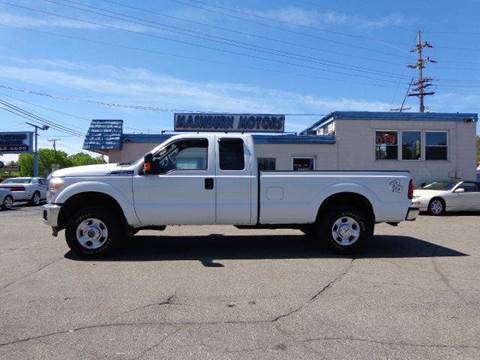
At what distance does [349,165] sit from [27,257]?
17.2 m

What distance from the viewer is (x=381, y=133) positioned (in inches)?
911

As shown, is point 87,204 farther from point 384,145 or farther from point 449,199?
point 384,145

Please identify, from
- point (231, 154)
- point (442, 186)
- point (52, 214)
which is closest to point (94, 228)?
point (52, 214)

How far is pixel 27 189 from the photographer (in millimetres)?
25547

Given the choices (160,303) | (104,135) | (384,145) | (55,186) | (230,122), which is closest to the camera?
(160,303)

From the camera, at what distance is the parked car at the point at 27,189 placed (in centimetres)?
2519

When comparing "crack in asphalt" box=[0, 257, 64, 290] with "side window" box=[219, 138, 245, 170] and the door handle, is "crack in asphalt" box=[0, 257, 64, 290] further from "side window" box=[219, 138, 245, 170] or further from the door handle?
"side window" box=[219, 138, 245, 170]

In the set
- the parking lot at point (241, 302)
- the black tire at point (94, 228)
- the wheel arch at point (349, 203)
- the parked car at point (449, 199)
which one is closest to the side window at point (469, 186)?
the parked car at point (449, 199)

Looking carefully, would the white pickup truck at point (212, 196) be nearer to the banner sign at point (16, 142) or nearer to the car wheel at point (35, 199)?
the car wheel at point (35, 199)

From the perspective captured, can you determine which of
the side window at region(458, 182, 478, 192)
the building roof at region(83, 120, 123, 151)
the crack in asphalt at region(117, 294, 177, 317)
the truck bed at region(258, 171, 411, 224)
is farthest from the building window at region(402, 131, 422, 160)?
the crack in asphalt at region(117, 294, 177, 317)

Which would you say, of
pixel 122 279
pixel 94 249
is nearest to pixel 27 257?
pixel 94 249

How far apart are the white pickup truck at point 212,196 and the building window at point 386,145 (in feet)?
49.0

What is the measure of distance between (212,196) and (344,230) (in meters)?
2.37

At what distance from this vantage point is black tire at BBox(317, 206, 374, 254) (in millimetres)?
8484
